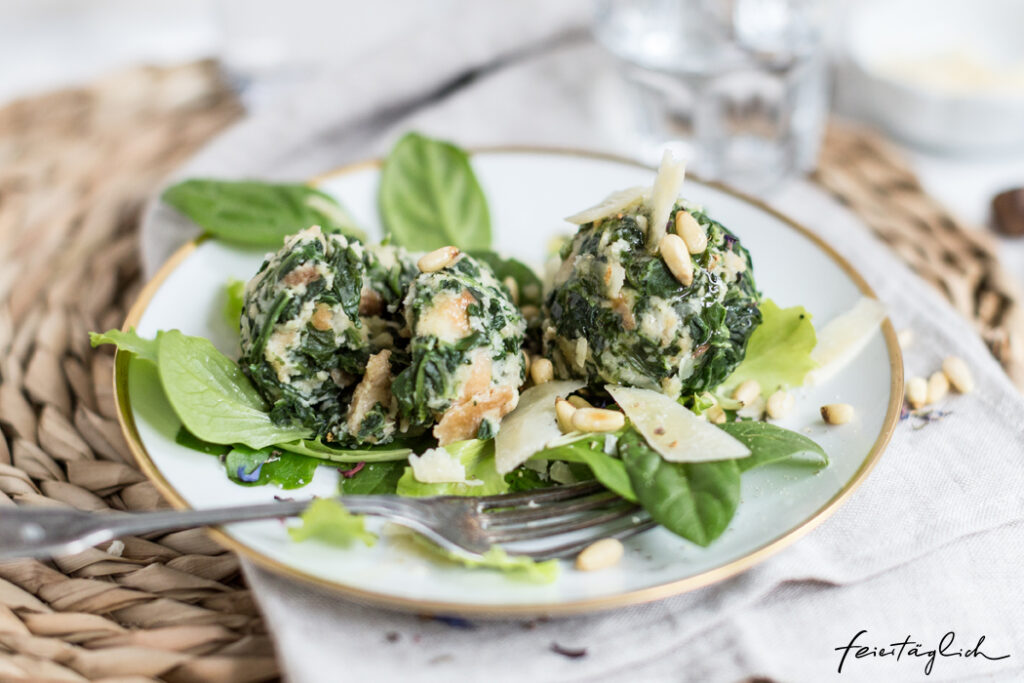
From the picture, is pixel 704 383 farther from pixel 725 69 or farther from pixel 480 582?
pixel 725 69

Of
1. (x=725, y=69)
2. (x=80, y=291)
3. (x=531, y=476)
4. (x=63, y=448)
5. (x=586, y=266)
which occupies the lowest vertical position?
(x=531, y=476)

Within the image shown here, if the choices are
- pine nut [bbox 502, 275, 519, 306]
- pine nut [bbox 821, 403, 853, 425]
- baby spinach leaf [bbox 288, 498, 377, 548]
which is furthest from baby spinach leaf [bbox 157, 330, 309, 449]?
pine nut [bbox 821, 403, 853, 425]

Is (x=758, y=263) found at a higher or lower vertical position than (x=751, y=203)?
lower

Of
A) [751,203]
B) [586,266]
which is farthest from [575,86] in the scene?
[586,266]

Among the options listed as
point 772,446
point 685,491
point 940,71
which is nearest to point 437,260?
→ point 685,491

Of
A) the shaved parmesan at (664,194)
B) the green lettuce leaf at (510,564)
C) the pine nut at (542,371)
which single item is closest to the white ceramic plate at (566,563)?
the green lettuce leaf at (510,564)

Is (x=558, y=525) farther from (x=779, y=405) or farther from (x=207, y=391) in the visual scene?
(x=207, y=391)
